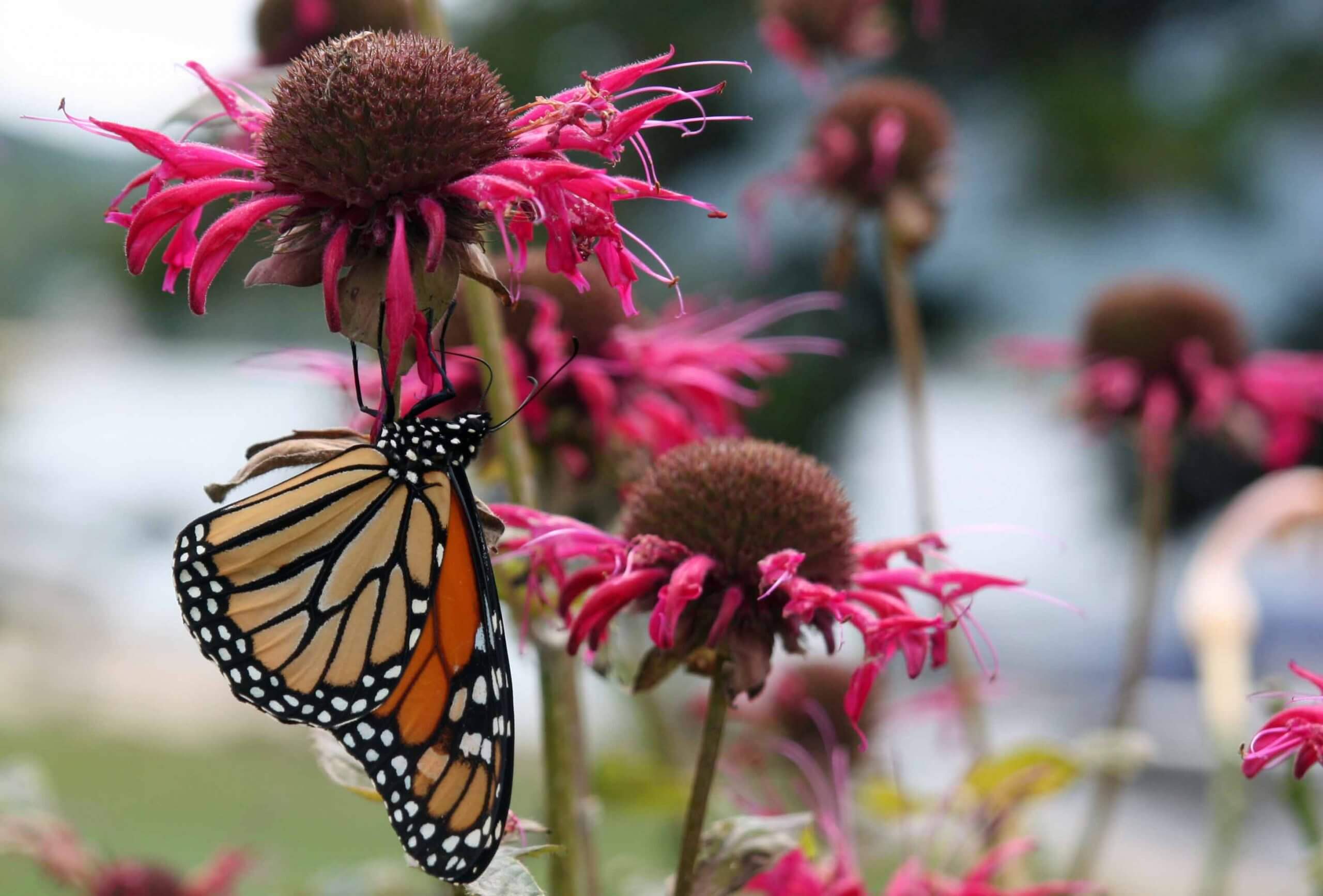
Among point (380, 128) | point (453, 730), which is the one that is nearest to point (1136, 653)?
point (453, 730)

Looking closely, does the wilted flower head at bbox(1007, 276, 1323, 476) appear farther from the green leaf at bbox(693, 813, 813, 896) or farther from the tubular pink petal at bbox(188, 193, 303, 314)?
the tubular pink petal at bbox(188, 193, 303, 314)

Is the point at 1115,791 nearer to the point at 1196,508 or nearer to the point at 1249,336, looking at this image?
the point at 1249,336

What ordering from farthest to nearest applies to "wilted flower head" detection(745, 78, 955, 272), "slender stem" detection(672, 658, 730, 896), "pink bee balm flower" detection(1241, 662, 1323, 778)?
1. "wilted flower head" detection(745, 78, 955, 272)
2. "slender stem" detection(672, 658, 730, 896)
3. "pink bee balm flower" detection(1241, 662, 1323, 778)

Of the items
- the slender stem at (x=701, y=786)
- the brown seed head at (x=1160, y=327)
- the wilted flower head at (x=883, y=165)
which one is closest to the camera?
the slender stem at (x=701, y=786)

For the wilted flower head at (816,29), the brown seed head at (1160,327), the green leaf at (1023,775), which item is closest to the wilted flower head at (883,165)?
the wilted flower head at (816,29)

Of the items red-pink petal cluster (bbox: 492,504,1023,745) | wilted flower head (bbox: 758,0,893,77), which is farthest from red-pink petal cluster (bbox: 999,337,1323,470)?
red-pink petal cluster (bbox: 492,504,1023,745)

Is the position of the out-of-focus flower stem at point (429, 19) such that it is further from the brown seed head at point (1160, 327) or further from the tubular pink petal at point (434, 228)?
the brown seed head at point (1160, 327)
